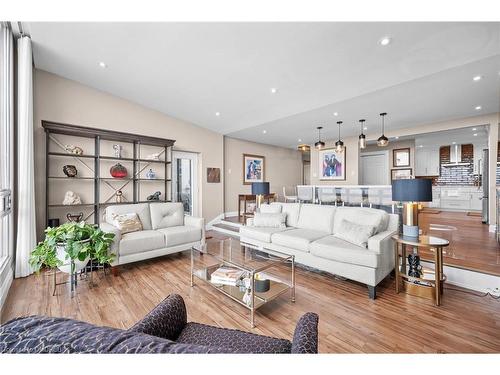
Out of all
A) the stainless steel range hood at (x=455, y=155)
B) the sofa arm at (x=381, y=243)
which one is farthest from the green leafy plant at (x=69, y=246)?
the stainless steel range hood at (x=455, y=155)

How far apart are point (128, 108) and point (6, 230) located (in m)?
2.86

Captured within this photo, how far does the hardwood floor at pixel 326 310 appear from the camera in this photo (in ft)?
5.49

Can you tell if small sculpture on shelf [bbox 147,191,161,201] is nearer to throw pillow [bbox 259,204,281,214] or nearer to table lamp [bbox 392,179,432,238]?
throw pillow [bbox 259,204,281,214]

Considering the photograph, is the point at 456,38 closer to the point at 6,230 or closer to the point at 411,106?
the point at 411,106

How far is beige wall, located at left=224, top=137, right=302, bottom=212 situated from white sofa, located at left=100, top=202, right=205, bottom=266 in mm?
2667

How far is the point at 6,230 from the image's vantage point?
2760mm

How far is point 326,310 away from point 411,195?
59.6 inches

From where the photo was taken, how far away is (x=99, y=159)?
13.4 feet

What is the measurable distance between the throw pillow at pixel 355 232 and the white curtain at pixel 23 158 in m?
4.12

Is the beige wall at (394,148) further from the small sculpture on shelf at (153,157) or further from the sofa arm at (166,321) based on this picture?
the sofa arm at (166,321)

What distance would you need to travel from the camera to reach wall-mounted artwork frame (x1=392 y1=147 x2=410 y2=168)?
761 cm

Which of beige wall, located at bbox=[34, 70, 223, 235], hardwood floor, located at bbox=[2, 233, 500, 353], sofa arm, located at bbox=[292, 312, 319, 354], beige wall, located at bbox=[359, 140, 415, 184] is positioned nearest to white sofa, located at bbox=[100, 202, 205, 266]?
hardwood floor, located at bbox=[2, 233, 500, 353]

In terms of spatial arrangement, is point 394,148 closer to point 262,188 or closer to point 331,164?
point 331,164
